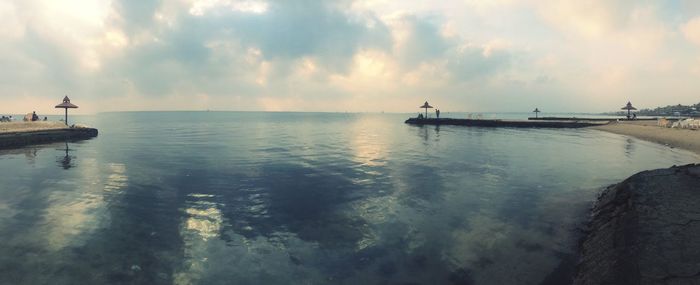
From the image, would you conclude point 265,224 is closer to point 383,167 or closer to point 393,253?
point 393,253

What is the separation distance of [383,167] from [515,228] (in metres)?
14.0

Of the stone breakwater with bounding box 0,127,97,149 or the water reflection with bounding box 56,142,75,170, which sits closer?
the water reflection with bounding box 56,142,75,170

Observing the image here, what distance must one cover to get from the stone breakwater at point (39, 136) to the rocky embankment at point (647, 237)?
164ft

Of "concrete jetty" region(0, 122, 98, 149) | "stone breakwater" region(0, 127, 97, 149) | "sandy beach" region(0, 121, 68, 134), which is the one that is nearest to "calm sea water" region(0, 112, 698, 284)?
"stone breakwater" region(0, 127, 97, 149)

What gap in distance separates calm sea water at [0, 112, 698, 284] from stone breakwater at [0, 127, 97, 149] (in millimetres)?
15405

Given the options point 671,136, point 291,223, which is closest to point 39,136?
point 291,223

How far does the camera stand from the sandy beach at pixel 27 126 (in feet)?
129

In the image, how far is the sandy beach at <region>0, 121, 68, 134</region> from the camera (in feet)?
129

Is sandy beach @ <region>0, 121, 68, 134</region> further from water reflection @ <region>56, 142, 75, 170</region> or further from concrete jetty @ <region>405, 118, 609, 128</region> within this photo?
concrete jetty @ <region>405, 118, 609, 128</region>

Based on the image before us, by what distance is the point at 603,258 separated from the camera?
339 inches

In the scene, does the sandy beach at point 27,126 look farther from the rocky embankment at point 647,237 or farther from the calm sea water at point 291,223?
the rocky embankment at point 647,237

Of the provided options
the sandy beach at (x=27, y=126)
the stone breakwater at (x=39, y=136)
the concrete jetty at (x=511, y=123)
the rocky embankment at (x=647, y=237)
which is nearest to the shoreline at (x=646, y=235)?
the rocky embankment at (x=647, y=237)

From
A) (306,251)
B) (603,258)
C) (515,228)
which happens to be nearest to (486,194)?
(515,228)

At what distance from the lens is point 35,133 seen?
1604 inches
